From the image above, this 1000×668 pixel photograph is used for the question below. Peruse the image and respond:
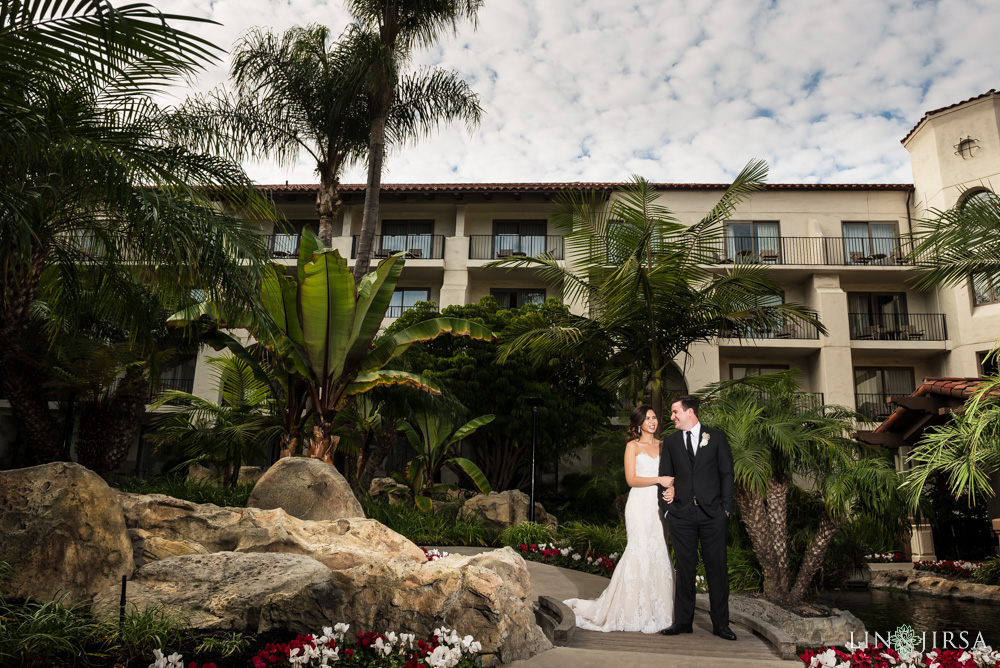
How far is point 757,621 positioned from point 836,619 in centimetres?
206

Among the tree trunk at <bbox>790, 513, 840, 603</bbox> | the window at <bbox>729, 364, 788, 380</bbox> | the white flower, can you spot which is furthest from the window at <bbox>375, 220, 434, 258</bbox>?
the white flower

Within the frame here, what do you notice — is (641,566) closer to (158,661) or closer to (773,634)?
(773,634)

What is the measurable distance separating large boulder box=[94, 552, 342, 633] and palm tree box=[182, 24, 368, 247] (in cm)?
1138

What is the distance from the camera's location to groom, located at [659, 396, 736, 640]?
A: 6125mm

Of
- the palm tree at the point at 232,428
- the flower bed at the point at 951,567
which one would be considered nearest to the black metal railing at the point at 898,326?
the flower bed at the point at 951,567

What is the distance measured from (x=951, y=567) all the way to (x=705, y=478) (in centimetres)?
1238

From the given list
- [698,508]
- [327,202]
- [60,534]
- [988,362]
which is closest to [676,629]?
[698,508]

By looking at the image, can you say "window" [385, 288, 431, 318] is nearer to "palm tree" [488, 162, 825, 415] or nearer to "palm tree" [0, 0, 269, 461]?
"palm tree" [488, 162, 825, 415]

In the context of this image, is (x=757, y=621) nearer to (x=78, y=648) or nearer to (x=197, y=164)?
(x=78, y=648)

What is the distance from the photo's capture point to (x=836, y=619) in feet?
26.1

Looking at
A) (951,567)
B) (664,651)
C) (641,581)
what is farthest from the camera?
(951,567)

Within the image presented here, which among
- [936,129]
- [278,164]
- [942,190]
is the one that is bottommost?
[278,164]

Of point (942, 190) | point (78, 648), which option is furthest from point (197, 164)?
point (942, 190)

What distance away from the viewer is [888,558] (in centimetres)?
1889
